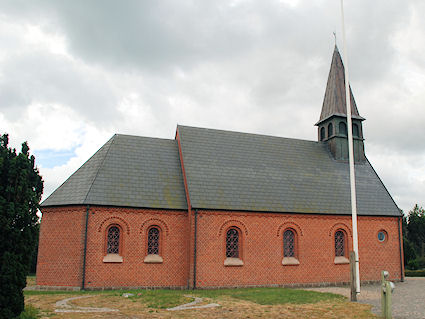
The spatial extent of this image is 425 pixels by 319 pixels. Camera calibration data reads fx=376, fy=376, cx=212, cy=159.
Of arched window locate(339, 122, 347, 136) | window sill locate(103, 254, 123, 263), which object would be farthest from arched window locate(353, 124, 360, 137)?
window sill locate(103, 254, 123, 263)

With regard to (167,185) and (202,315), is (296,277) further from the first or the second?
(202,315)

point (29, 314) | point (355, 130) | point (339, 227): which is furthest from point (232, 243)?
point (355, 130)

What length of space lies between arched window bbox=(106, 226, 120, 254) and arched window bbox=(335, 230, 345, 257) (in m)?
13.7

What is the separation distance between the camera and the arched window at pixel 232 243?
2186cm

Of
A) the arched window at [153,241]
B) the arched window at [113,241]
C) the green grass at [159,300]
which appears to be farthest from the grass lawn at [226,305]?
the arched window at [153,241]

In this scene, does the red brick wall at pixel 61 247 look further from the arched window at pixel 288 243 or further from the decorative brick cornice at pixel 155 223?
the arched window at pixel 288 243

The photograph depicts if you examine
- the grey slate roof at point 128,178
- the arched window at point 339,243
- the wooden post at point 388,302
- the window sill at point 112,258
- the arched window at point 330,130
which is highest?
the arched window at point 330,130

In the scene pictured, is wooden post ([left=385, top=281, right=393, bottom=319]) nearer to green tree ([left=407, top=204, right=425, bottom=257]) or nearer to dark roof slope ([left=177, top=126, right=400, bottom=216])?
dark roof slope ([left=177, top=126, right=400, bottom=216])

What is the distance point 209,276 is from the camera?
816 inches

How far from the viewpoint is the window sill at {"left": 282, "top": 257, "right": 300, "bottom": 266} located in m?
22.5

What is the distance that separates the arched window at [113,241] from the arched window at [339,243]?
13.7 meters

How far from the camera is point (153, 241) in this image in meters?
21.3

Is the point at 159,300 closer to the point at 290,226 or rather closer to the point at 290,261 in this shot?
the point at 290,261

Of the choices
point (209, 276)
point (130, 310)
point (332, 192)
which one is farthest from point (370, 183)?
point (130, 310)
